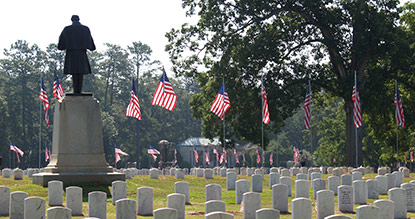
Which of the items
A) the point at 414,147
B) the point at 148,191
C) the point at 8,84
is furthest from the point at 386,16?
the point at 8,84

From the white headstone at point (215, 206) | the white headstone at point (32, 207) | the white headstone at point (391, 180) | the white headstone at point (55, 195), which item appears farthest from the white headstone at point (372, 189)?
the white headstone at point (32, 207)

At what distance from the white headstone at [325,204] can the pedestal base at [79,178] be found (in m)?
8.25

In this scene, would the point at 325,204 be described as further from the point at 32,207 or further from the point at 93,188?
the point at 93,188

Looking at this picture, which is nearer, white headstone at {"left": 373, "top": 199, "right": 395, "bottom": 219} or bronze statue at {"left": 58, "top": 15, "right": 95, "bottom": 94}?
white headstone at {"left": 373, "top": 199, "right": 395, "bottom": 219}

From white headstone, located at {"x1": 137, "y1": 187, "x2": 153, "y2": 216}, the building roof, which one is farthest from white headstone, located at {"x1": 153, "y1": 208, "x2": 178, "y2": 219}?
the building roof

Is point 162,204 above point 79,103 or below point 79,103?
below

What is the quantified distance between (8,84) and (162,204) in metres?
70.6

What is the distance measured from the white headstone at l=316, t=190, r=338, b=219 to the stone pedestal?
325 inches

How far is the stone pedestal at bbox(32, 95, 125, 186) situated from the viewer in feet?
75.6

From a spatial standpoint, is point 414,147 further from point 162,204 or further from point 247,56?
point 162,204

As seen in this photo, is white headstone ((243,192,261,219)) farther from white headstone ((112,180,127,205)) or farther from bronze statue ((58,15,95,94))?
bronze statue ((58,15,95,94))

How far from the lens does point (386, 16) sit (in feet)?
135

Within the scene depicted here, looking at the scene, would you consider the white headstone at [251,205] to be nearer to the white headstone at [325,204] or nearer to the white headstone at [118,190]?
the white headstone at [325,204]

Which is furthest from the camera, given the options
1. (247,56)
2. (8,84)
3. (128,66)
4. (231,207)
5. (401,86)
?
(128,66)
